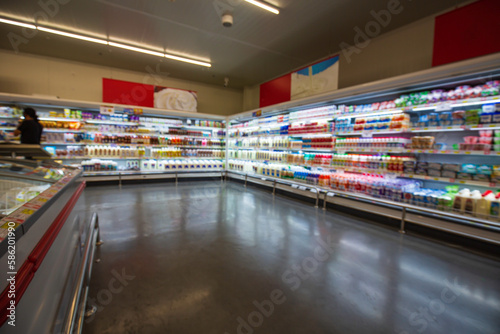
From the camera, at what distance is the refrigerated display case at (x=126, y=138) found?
676 cm

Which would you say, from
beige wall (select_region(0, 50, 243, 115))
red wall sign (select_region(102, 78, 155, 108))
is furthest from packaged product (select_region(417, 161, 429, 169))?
beige wall (select_region(0, 50, 243, 115))

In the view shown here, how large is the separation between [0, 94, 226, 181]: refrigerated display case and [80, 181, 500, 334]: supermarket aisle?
3.98 meters

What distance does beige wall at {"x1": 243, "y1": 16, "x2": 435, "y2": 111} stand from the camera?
5098 mm

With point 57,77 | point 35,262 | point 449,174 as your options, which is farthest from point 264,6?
point 57,77

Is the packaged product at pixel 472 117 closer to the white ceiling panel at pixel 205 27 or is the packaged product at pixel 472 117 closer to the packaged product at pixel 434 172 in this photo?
the packaged product at pixel 434 172

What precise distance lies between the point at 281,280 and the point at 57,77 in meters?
9.63

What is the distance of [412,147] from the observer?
12.6 feet

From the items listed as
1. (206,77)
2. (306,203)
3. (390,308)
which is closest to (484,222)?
(390,308)

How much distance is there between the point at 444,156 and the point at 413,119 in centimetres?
80

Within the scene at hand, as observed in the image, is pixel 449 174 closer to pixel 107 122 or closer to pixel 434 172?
pixel 434 172

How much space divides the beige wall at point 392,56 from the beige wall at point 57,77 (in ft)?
22.3

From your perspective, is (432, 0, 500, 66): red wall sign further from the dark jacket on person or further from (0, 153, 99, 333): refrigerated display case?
the dark jacket on person

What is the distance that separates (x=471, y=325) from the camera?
1.88 meters

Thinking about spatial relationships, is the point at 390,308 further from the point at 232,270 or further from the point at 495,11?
the point at 495,11
